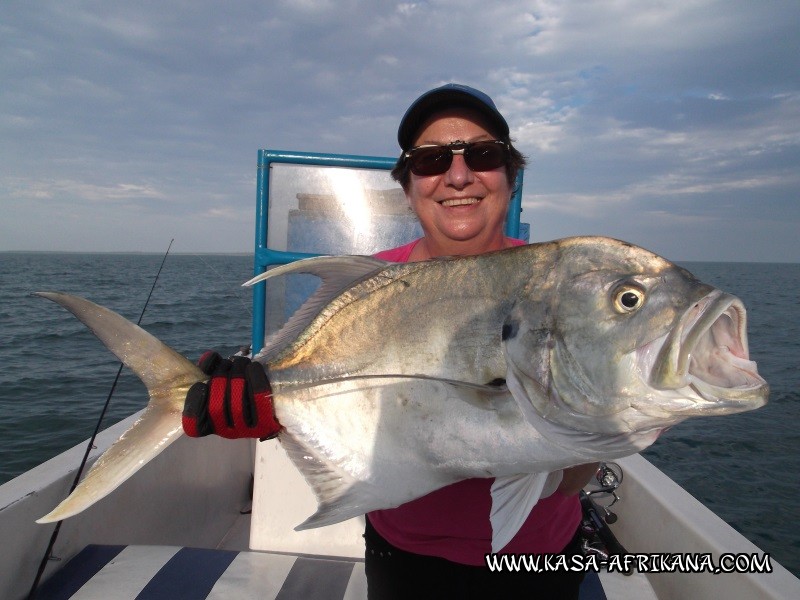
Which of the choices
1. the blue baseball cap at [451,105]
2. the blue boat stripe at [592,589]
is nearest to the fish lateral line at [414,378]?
the blue baseball cap at [451,105]

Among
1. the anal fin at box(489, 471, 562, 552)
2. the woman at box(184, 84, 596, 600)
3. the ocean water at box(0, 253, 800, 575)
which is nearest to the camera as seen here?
the anal fin at box(489, 471, 562, 552)

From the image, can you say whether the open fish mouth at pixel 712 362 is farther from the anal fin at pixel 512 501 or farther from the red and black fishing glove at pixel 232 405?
the red and black fishing glove at pixel 232 405

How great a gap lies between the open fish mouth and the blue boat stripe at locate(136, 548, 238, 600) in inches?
101

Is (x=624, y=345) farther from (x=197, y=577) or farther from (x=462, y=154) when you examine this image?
(x=197, y=577)

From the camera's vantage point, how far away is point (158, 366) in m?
1.80

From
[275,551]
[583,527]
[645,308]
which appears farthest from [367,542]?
[583,527]

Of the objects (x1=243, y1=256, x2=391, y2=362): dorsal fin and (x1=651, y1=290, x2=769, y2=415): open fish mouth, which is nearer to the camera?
(x1=651, y1=290, x2=769, y2=415): open fish mouth

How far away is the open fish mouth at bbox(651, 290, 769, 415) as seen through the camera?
1.23 metres

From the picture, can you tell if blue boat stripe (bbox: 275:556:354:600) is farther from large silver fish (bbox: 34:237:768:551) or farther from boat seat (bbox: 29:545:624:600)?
large silver fish (bbox: 34:237:768:551)

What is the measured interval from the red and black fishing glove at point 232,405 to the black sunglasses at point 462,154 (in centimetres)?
106

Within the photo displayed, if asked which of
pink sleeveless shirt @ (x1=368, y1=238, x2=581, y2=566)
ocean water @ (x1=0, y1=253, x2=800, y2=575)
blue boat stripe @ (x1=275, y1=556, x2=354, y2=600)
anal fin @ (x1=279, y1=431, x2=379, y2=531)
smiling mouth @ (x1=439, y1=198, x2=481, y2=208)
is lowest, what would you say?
ocean water @ (x1=0, y1=253, x2=800, y2=575)

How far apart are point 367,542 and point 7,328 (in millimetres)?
18209

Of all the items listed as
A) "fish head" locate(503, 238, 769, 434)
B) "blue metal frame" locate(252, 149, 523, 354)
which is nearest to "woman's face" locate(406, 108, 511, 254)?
"fish head" locate(503, 238, 769, 434)

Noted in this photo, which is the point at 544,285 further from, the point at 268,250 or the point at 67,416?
the point at 67,416
